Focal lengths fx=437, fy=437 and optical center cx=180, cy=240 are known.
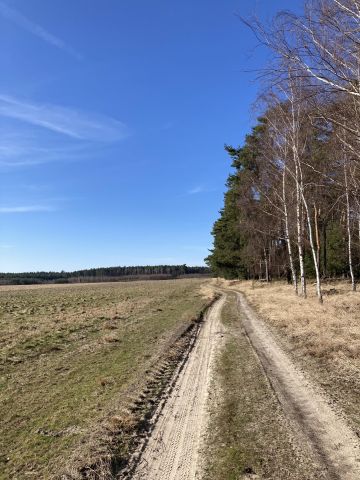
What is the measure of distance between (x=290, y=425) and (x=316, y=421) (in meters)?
0.47

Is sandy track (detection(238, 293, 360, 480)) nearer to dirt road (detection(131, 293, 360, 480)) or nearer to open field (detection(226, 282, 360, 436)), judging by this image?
dirt road (detection(131, 293, 360, 480))

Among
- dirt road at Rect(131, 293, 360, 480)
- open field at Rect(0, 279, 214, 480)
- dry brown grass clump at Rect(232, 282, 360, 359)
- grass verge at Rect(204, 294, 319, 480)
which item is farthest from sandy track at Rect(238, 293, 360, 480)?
open field at Rect(0, 279, 214, 480)

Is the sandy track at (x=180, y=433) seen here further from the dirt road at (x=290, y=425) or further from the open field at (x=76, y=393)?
the open field at (x=76, y=393)

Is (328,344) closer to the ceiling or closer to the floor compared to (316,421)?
closer to the ceiling

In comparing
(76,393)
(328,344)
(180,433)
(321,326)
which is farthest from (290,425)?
(321,326)

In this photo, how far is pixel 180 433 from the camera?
695 centimetres

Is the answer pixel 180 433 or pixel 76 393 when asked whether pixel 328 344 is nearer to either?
pixel 180 433

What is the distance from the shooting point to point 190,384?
9977mm

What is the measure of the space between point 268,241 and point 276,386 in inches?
1705

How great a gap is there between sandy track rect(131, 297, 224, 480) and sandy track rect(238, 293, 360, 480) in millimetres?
1551

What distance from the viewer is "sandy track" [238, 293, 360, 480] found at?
5.58 m

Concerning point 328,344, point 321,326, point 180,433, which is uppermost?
point 321,326

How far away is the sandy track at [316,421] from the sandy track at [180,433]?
1.55 meters

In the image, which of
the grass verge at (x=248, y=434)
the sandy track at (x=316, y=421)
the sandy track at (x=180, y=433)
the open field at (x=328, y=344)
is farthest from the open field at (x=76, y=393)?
the open field at (x=328, y=344)
